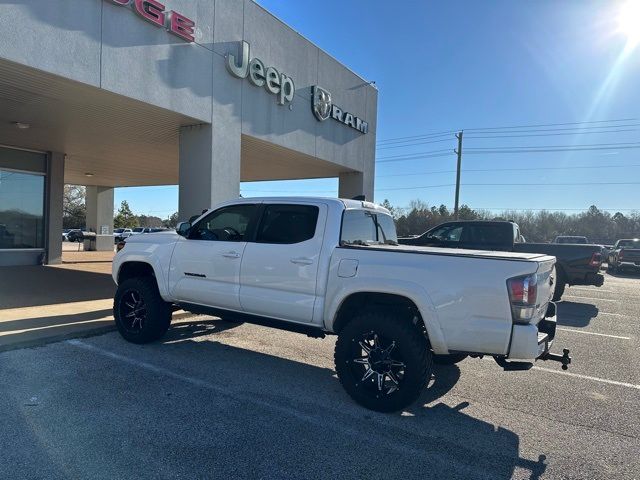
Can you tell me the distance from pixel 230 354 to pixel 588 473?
13.4 ft

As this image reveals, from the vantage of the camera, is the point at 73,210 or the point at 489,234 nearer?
the point at 489,234

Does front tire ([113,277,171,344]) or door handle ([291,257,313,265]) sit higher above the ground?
door handle ([291,257,313,265])

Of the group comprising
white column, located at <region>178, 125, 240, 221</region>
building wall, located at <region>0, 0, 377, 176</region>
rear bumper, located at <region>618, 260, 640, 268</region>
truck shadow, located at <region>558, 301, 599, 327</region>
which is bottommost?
truck shadow, located at <region>558, 301, 599, 327</region>

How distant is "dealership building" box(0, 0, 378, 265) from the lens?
290 inches

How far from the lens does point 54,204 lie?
52.6 ft

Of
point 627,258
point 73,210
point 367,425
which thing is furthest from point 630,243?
point 73,210

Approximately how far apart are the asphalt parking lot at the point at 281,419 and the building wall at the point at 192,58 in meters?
4.50

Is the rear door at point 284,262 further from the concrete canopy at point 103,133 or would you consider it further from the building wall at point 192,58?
the concrete canopy at point 103,133

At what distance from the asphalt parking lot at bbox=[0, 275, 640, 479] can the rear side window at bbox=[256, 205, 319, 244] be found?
1.57 meters

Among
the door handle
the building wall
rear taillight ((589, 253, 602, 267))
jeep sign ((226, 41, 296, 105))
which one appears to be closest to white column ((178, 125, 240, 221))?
the building wall

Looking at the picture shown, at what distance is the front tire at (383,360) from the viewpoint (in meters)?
4.03

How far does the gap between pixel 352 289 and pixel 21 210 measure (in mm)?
15189

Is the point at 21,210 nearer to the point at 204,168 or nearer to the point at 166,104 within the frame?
the point at 204,168

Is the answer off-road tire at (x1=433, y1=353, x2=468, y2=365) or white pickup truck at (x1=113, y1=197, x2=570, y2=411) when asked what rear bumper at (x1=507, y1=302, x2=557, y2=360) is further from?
off-road tire at (x1=433, y1=353, x2=468, y2=365)
